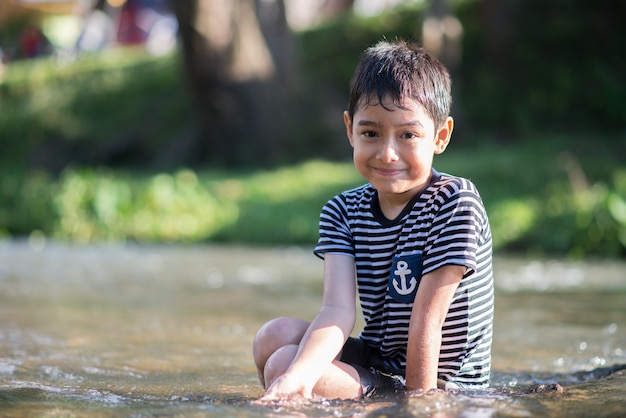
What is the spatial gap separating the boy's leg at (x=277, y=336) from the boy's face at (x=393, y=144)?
0.45 meters

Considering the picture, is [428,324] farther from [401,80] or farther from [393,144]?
[401,80]

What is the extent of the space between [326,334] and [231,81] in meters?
8.80

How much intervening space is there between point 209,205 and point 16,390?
5.70 m

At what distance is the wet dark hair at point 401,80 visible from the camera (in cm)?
247

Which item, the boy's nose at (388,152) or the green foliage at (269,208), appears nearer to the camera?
the boy's nose at (388,152)

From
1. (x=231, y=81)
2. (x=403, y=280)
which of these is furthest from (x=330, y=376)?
(x=231, y=81)

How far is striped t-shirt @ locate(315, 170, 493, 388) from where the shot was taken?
2467mm

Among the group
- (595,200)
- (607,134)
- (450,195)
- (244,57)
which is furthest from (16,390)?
(607,134)

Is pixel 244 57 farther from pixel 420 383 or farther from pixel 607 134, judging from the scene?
pixel 420 383

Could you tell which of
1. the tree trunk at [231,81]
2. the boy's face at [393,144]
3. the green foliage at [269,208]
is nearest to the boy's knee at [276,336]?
the boy's face at [393,144]

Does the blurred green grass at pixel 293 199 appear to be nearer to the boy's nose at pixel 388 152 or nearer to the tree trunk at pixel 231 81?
the tree trunk at pixel 231 81

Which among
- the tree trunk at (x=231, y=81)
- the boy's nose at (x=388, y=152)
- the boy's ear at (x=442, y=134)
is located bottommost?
the boy's nose at (x=388, y=152)

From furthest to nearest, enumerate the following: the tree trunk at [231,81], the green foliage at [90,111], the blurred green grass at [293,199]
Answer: the green foliage at [90,111]
the tree trunk at [231,81]
the blurred green grass at [293,199]

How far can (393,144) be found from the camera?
248 cm
